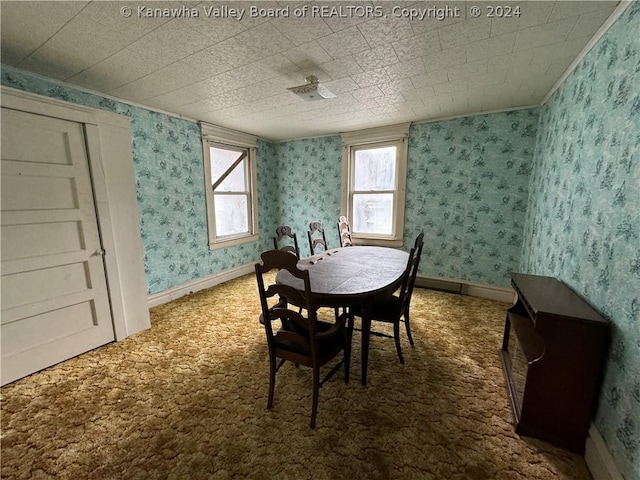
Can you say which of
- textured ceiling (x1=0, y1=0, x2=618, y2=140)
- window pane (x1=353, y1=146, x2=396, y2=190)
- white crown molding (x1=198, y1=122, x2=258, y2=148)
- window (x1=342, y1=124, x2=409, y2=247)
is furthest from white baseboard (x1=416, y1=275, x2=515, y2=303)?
white crown molding (x1=198, y1=122, x2=258, y2=148)

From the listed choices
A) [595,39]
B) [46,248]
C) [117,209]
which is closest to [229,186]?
[117,209]

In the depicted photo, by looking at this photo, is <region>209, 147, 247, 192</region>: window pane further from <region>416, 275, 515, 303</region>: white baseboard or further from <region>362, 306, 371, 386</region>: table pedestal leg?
<region>416, 275, 515, 303</region>: white baseboard

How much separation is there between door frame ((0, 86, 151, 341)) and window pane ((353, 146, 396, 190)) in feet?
9.61

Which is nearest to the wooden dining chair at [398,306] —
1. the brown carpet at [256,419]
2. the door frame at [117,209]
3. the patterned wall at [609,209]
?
the brown carpet at [256,419]

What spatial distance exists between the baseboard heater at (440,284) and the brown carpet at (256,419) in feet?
3.73

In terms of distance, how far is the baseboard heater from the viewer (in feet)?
11.6

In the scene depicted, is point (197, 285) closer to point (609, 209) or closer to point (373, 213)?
point (373, 213)

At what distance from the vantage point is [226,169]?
4.07 metres

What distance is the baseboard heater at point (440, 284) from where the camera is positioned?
353cm

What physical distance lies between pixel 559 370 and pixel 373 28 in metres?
2.16

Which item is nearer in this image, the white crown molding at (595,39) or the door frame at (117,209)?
the white crown molding at (595,39)

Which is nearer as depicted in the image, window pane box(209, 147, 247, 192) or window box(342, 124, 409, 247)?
window box(342, 124, 409, 247)

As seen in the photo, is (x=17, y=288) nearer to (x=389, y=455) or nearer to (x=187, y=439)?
(x=187, y=439)

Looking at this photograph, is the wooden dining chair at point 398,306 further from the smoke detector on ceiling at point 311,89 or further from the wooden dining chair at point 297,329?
the smoke detector on ceiling at point 311,89
